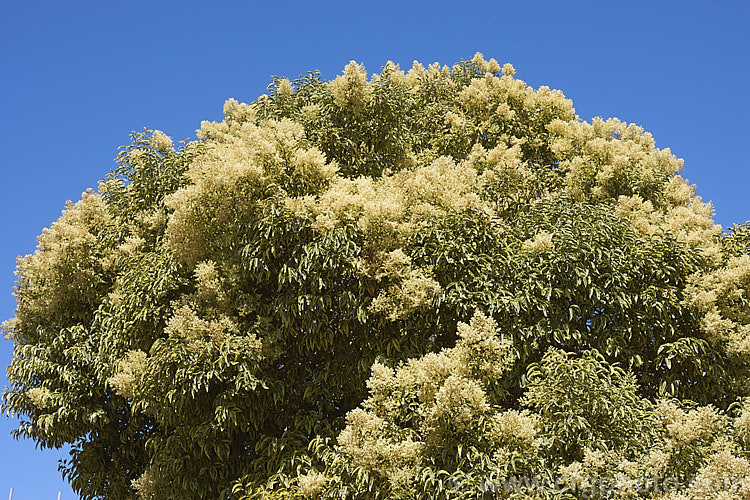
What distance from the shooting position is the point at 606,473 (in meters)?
5.96

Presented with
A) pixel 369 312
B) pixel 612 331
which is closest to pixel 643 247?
pixel 612 331

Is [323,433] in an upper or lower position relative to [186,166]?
lower

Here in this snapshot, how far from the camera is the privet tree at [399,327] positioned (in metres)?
6.38

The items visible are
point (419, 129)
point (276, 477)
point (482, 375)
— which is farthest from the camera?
point (419, 129)

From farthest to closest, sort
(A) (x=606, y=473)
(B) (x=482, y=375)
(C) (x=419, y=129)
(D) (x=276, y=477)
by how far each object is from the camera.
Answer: (C) (x=419, y=129)
(D) (x=276, y=477)
(B) (x=482, y=375)
(A) (x=606, y=473)

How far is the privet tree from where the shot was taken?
6.38 meters

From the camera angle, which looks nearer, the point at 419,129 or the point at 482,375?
the point at 482,375

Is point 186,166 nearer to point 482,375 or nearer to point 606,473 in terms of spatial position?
point 482,375

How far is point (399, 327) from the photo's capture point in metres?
7.68

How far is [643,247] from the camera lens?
7805 mm

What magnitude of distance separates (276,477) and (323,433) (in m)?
0.63

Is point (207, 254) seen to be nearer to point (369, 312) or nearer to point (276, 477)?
point (369, 312)

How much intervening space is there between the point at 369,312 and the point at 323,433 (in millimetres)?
1319

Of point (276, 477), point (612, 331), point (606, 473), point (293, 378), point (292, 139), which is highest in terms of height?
point (292, 139)
